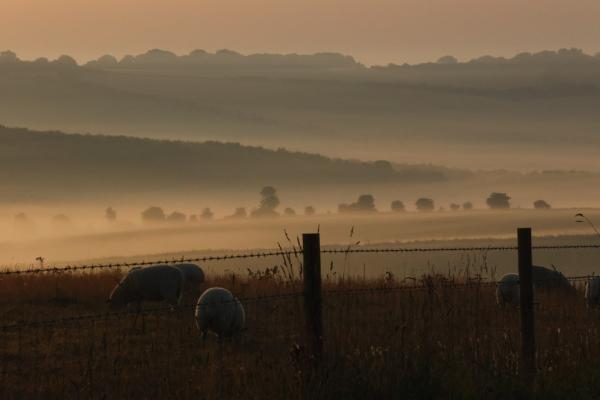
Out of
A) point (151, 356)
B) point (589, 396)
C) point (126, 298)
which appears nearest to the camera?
point (589, 396)

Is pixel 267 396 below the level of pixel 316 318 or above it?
below

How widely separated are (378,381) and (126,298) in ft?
44.8

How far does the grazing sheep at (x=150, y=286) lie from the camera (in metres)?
22.6

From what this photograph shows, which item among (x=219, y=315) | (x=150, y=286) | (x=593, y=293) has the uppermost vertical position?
(x=150, y=286)

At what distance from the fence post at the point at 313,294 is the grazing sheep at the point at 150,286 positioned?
12.5m

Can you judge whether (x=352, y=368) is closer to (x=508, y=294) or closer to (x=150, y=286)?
(x=150, y=286)

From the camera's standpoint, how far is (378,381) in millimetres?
10195

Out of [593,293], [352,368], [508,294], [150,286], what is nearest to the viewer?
[352,368]

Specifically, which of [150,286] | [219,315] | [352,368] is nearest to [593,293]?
[150,286]

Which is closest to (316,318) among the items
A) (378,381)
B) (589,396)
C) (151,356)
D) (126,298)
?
(378,381)

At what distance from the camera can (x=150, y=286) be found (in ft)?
74.6

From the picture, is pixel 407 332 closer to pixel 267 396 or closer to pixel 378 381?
pixel 378 381

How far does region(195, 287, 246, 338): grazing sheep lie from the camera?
55.9ft

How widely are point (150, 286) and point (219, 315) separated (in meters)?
6.07
